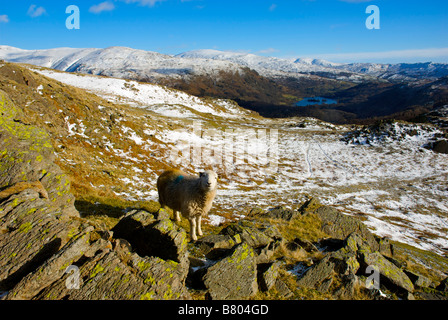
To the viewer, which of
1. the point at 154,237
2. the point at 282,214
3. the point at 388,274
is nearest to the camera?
the point at 154,237

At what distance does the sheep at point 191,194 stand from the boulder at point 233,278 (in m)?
3.48

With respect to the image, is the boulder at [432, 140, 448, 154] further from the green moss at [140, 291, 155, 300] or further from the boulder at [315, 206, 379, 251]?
the green moss at [140, 291, 155, 300]

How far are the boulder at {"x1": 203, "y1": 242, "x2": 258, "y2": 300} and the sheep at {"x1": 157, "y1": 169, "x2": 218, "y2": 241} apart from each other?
3483 millimetres

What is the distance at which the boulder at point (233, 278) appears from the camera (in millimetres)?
6828

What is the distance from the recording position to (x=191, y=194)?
38.1 feet

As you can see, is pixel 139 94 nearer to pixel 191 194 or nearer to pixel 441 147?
pixel 191 194

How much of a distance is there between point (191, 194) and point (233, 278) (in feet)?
17.1

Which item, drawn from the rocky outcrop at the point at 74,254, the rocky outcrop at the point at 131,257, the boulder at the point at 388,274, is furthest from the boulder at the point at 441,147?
the rocky outcrop at the point at 74,254

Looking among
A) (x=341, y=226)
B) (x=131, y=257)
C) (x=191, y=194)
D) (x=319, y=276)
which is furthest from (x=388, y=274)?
(x=131, y=257)

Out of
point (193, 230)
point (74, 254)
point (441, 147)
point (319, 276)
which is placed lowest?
point (441, 147)

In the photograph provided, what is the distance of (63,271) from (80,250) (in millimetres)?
603

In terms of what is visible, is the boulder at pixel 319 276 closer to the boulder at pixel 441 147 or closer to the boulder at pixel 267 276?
the boulder at pixel 267 276

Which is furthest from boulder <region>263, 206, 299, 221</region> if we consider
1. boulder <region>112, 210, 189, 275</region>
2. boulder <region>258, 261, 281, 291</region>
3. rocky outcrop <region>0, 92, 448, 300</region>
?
boulder <region>112, 210, 189, 275</region>

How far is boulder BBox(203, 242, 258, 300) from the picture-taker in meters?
6.83
